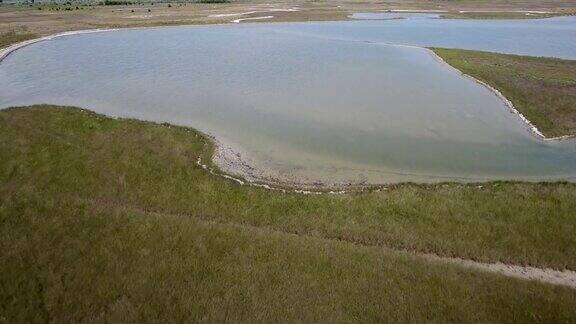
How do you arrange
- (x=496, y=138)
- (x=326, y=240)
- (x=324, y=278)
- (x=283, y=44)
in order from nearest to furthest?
1. (x=324, y=278)
2. (x=326, y=240)
3. (x=496, y=138)
4. (x=283, y=44)

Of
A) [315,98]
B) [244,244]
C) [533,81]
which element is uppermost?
[315,98]

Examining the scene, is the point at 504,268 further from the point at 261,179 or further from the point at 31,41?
the point at 31,41

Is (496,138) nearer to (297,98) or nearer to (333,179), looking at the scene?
(333,179)

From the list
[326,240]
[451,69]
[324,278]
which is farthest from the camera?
[451,69]

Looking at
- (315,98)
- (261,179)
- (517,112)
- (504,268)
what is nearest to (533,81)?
(517,112)

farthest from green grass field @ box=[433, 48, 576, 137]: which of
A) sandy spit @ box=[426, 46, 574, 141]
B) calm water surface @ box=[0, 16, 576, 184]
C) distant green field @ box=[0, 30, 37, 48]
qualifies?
distant green field @ box=[0, 30, 37, 48]

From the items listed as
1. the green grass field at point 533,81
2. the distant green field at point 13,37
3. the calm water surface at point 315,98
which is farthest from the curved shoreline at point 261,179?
the distant green field at point 13,37

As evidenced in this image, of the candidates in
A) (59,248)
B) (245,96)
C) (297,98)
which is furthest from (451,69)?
(59,248)
